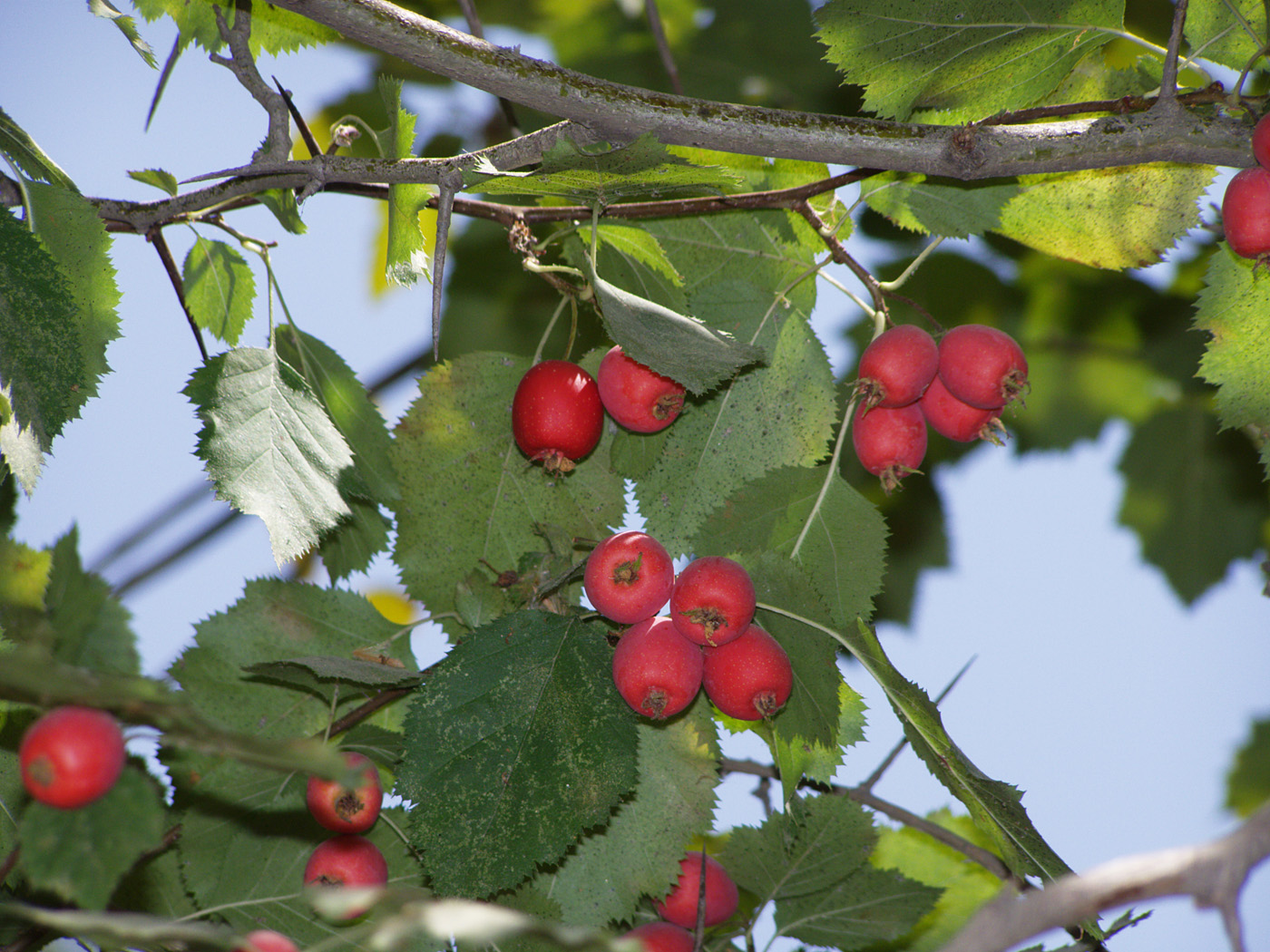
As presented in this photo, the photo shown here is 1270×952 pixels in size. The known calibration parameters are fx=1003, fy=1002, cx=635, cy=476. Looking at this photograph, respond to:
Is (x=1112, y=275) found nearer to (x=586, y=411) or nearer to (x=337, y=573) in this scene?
(x=586, y=411)

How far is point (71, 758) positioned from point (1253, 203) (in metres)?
1.20

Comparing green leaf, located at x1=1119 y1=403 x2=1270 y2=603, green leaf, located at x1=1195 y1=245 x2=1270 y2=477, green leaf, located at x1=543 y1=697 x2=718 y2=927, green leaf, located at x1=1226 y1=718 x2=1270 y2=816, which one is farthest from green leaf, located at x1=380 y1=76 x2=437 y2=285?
green leaf, located at x1=1226 y1=718 x2=1270 y2=816

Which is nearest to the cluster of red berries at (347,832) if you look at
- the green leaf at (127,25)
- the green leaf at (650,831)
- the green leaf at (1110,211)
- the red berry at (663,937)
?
the green leaf at (650,831)

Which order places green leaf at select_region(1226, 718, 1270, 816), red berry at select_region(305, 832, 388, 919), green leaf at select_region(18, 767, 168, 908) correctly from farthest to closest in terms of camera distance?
green leaf at select_region(1226, 718, 1270, 816), red berry at select_region(305, 832, 388, 919), green leaf at select_region(18, 767, 168, 908)

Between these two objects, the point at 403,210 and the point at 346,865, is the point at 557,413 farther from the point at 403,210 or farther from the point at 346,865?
the point at 346,865

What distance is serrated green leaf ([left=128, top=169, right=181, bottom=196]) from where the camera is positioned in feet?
4.07

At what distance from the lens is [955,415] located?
129cm

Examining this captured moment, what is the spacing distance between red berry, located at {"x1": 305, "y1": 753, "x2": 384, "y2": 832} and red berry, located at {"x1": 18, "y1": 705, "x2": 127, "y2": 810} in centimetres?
46

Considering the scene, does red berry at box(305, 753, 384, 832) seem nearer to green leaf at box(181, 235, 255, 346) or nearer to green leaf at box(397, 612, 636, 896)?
green leaf at box(397, 612, 636, 896)

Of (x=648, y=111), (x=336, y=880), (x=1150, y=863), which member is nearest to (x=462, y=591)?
(x=336, y=880)

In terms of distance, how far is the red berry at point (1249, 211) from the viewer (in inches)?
42.4

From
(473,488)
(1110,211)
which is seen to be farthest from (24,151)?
(1110,211)

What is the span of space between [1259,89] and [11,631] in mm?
2098

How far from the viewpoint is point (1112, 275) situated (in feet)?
7.80
